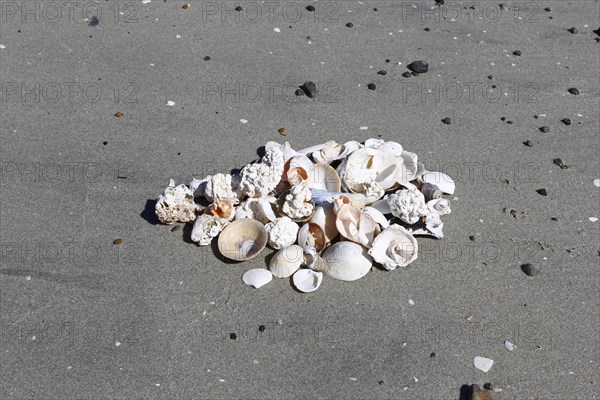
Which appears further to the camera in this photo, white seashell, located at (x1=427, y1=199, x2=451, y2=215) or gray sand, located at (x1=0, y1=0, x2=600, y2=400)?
white seashell, located at (x1=427, y1=199, x2=451, y2=215)

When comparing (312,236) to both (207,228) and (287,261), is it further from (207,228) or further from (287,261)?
(207,228)

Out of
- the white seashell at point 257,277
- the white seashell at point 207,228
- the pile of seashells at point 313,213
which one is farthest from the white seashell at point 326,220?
the white seashell at point 207,228

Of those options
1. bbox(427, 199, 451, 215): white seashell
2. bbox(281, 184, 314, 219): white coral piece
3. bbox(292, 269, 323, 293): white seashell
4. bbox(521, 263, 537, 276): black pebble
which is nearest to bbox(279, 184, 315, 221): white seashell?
bbox(281, 184, 314, 219): white coral piece

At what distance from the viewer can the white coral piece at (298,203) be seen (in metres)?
3.05

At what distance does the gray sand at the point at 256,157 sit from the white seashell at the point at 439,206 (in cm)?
13

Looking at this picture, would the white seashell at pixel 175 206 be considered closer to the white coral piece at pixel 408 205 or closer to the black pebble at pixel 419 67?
the white coral piece at pixel 408 205

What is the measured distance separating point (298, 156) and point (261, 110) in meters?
0.73

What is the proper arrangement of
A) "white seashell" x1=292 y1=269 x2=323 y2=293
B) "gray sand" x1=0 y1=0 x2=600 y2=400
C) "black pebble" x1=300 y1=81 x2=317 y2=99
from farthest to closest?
"black pebble" x1=300 y1=81 x2=317 y2=99 → "white seashell" x1=292 y1=269 x2=323 y2=293 → "gray sand" x1=0 y1=0 x2=600 y2=400

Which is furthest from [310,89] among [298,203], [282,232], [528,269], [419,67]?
[528,269]

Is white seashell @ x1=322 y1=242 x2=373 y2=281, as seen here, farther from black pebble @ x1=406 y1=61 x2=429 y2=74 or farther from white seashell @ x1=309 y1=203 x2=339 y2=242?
black pebble @ x1=406 y1=61 x2=429 y2=74

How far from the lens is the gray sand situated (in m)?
2.72

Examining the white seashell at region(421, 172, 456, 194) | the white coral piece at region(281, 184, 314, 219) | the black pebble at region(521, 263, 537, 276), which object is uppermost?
the white coral piece at region(281, 184, 314, 219)

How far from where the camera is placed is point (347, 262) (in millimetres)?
2969

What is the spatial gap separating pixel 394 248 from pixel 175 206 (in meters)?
1.11
